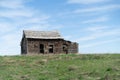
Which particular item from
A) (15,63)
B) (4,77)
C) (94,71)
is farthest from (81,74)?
(15,63)

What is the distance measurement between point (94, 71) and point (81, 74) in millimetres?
1176

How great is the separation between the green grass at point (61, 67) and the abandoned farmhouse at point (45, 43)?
20.6m

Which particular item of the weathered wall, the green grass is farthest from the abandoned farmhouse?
the green grass

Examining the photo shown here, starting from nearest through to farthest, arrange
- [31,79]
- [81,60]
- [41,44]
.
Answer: [31,79] < [81,60] < [41,44]

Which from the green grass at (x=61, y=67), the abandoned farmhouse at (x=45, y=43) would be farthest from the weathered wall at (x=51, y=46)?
the green grass at (x=61, y=67)

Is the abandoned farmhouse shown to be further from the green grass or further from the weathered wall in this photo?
the green grass

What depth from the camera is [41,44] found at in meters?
58.5

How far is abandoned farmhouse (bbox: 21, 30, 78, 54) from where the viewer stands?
57.3m

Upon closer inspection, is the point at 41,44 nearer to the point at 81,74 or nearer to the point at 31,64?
the point at 31,64

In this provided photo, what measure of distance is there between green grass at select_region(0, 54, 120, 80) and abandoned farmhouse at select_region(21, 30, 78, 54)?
810 inches

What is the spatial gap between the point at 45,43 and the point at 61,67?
93.2 ft

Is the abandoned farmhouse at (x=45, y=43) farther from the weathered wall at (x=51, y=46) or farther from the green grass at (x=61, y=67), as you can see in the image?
the green grass at (x=61, y=67)

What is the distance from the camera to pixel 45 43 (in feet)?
192

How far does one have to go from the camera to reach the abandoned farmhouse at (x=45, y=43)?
5728cm
